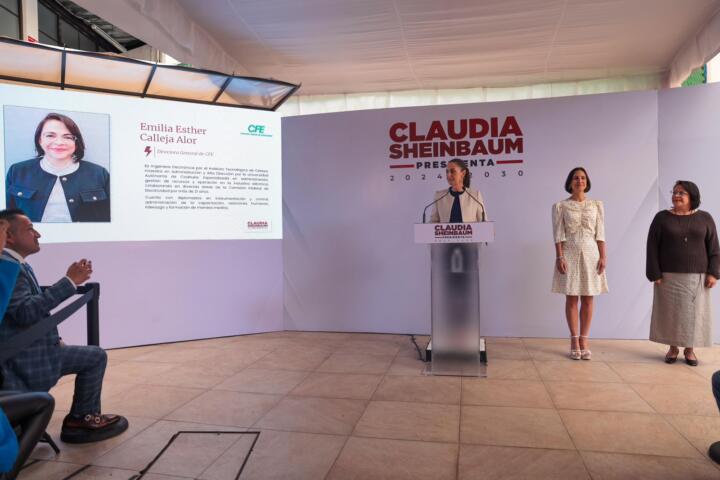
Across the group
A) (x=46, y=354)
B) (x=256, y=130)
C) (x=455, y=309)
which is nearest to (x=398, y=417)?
(x=455, y=309)

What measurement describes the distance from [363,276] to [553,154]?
2.32 meters

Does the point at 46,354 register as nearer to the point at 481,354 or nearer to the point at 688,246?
the point at 481,354

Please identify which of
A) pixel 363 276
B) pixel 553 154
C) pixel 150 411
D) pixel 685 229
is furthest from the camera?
pixel 363 276

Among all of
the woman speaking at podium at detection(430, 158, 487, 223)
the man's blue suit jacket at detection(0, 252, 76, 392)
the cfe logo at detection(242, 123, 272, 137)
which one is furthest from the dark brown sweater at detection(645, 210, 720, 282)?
the man's blue suit jacket at detection(0, 252, 76, 392)

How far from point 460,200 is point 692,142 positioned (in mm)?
2429

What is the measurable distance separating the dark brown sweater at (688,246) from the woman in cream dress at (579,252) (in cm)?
43

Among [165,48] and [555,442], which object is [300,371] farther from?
[165,48]

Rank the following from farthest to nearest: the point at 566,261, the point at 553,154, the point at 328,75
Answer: the point at 328,75 < the point at 553,154 < the point at 566,261

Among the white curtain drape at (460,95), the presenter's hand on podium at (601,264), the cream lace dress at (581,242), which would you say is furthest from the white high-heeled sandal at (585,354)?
the white curtain drape at (460,95)

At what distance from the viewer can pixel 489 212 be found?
473cm

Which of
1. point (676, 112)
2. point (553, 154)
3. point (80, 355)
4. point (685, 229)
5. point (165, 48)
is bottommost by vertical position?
point (80, 355)

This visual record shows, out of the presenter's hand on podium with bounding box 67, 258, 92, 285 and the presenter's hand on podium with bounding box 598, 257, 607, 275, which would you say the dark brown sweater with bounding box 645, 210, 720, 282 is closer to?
the presenter's hand on podium with bounding box 598, 257, 607, 275

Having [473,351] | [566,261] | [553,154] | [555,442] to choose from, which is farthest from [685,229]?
[555,442]

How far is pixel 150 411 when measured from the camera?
2871 millimetres
